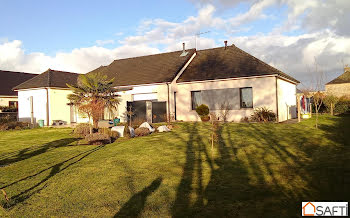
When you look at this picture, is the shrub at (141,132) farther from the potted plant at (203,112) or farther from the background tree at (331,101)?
the background tree at (331,101)

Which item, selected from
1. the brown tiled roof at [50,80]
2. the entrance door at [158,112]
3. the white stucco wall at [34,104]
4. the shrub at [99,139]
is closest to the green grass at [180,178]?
the shrub at [99,139]

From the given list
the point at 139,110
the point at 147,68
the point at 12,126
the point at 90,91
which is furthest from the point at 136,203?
the point at 147,68

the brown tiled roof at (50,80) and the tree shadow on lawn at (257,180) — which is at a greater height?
the brown tiled roof at (50,80)

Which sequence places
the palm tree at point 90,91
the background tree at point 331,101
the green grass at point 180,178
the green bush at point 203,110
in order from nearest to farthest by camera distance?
the green grass at point 180,178
the palm tree at point 90,91
the green bush at point 203,110
the background tree at point 331,101

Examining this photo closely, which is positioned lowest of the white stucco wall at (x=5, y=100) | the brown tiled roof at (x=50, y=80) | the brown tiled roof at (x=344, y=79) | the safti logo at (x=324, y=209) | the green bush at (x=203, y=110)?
the safti logo at (x=324, y=209)

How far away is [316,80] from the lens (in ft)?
59.7

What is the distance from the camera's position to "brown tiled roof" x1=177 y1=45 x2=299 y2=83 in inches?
868

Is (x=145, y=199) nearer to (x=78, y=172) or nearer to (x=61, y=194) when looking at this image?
(x=61, y=194)

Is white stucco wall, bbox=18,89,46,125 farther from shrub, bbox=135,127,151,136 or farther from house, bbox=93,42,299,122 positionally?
shrub, bbox=135,127,151,136

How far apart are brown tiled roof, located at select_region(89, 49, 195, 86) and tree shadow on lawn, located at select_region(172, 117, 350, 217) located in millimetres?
15424

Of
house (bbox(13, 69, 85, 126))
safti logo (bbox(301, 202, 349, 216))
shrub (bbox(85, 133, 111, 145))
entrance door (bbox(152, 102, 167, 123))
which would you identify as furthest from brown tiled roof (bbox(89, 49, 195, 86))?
safti logo (bbox(301, 202, 349, 216))

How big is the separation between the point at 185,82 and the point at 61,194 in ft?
60.8

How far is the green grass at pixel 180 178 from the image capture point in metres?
5.56

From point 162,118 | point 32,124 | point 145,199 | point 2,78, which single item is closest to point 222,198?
point 145,199
